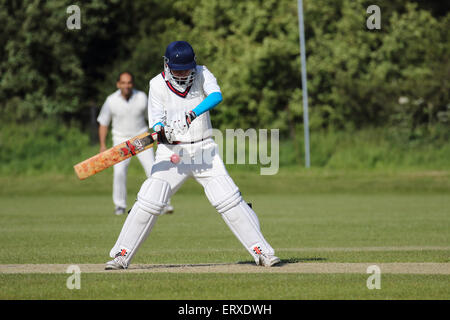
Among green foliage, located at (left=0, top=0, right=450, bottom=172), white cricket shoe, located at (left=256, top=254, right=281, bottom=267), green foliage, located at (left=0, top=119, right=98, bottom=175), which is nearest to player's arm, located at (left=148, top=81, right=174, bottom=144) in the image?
white cricket shoe, located at (left=256, top=254, right=281, bottom=267)

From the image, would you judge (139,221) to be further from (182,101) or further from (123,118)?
(123,118)

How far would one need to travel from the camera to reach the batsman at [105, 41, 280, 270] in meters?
8.35

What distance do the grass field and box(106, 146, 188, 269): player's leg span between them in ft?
0.94

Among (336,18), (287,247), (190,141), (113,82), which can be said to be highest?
(336,18)

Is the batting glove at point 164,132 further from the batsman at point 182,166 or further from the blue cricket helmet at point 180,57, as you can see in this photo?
the blue cricket helmet at point 180,57

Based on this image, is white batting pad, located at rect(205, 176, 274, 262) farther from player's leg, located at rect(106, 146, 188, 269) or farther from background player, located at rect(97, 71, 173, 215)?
background player, located at rect(97, 71, 173, 215)

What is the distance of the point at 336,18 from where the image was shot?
39.8m

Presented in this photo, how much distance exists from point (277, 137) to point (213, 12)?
1032 cm

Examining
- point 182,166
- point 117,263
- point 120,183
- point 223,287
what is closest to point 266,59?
point 120,183

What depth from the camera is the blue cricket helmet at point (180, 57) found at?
830cm

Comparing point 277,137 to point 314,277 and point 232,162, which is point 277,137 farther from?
point 314,277

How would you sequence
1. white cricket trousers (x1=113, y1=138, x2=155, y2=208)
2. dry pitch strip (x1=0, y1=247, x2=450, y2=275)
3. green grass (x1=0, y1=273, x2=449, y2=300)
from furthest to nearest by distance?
white cricket trousers (x1=113, y1=138, x2=155, y2=208)
dry pitch strip (x1=0, y1=247, x2=450, y2=275)
green grass (x1=0, y1=273, x2=449, y2=300)

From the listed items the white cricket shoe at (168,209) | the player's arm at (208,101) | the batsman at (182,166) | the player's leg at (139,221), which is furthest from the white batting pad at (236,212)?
the white cricket shoe at (168,209)
